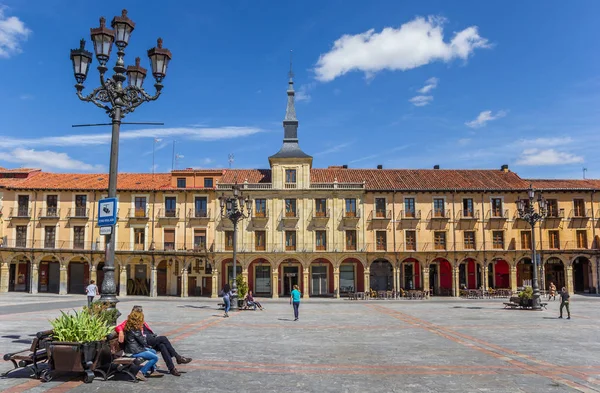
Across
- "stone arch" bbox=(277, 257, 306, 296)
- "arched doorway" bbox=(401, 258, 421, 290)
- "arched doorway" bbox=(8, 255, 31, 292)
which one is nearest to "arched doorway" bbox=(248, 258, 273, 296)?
"stone arch" bbox=(277, 257, 306, 296)

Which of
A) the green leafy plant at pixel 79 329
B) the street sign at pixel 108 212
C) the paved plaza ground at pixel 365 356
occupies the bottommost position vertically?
the paved plaza ground at pixel 365 356

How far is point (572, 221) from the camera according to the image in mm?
44312

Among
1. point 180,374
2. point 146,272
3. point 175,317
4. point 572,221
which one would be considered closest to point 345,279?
point 146,272

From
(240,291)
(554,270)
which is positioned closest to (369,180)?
(554,270)

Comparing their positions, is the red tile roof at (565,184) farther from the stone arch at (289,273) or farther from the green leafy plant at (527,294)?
the stone arch at (289,273)

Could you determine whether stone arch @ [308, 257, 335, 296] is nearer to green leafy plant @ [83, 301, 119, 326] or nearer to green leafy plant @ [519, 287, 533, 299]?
green leafy plant @ [519, 287, 533, 299]

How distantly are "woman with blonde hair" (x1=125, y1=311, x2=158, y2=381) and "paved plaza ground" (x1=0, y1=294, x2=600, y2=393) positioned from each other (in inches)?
16.6

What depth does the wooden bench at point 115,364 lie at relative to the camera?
8.99 metres

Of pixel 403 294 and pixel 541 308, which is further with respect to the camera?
pixel 403 294

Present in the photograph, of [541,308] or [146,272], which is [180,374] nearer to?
[541,308]

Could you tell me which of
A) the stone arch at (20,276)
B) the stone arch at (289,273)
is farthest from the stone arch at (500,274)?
the stone arch at (20,276)

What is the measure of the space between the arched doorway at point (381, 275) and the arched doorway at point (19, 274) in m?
32.0

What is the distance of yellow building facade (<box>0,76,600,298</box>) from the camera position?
1697 inches

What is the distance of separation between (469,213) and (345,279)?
1283 centimetres
